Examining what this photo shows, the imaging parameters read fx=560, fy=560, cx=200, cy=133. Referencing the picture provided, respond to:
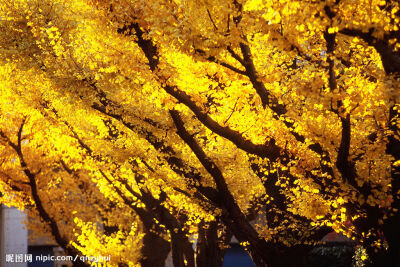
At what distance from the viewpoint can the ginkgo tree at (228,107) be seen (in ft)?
23.9

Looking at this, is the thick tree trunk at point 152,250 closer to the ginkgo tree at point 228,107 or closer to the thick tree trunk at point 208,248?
the ginkgo tree at point 228,107

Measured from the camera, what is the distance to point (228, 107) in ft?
32.7

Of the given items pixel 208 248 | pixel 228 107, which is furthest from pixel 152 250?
pixel 228 107

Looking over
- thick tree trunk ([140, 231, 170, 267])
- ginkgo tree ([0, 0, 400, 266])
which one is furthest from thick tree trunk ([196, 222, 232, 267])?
thick tree trunk ([140, 231, 170, 267])

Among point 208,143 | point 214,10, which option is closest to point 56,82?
point 208,143

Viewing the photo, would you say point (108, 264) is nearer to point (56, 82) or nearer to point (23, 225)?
point (56, 82)

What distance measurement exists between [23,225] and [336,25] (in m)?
25.6

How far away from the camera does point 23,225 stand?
1134 inches

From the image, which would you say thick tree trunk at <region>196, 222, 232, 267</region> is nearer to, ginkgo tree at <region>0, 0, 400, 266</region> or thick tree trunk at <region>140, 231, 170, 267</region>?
ginkgo tree at <region>0, 0, 400, 266</region>

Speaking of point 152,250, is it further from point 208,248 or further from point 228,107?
point 228,107

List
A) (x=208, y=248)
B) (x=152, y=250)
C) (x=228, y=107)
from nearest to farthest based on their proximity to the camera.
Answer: (x=228, y=107) < (x=208, y=248) < (x=152, y=250)

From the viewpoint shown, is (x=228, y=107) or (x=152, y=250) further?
(x=152, y=250)

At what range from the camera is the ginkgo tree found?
729 cm

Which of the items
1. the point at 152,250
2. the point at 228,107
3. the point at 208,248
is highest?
the point at 228,107
